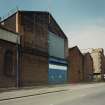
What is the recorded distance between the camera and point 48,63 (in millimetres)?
48312

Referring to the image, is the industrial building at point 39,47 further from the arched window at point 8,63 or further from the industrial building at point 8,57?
the arched window at point 8,63

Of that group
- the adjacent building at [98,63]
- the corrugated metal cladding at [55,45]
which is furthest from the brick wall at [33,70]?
the adjacent building at [98,63]

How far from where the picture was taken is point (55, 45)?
168ft

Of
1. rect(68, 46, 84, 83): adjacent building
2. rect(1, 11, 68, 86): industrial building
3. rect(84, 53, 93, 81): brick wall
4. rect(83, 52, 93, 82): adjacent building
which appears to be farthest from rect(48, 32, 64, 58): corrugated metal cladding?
rect(84, 53, 93, 81): brick wall

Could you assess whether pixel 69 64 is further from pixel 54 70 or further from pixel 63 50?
pixel 54 70

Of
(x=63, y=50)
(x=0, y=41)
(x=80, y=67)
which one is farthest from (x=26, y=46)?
(x=80, y=67)

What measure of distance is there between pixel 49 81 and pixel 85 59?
74.5 ft

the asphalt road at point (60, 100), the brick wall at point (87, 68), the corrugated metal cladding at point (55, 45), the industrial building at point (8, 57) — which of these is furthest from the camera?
the brick wall at point (87, 68)

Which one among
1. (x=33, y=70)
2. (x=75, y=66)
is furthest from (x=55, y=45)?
(x=75, y=66)

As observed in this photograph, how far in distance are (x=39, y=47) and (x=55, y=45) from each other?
5.89 meters

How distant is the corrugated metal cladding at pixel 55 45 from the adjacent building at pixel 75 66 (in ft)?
16.3

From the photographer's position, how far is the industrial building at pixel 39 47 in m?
41.6

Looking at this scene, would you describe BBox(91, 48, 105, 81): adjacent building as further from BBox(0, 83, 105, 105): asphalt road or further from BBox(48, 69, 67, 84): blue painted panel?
BBox(0, 83, 105, 105): asphalt road

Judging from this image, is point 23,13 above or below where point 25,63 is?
above
